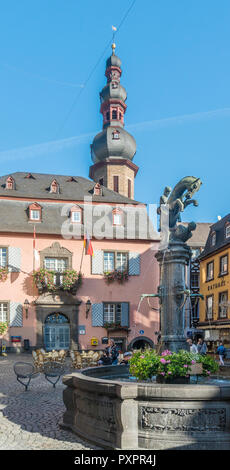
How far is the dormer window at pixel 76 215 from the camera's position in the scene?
98.6 ft

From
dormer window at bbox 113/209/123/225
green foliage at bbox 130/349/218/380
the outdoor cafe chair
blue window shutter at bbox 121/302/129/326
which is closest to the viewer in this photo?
green foliage at bbox 130/349/218/380

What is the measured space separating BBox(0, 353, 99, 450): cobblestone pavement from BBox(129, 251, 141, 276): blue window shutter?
619 inches

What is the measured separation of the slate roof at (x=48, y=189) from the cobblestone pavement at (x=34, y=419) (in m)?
18.4

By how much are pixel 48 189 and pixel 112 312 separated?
33.1ft

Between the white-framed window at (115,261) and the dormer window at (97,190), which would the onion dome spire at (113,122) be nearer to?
the dormer window at (97,190)

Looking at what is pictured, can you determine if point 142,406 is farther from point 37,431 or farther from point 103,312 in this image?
point 103,312

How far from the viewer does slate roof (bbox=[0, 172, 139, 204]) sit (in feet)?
101

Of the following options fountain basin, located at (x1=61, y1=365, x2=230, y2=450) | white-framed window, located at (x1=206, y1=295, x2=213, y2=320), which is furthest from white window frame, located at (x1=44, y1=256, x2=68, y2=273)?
fountain basin, located at (x1=61, y1=365, x2=230, y2=450)

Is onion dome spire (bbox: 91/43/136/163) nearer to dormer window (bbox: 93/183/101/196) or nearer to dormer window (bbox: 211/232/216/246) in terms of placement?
dormer window (bbox: 93/183/101/196)

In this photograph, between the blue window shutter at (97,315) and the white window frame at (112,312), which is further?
the white window frame at (112,312)

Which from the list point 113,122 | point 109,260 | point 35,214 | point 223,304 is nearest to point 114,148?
point 113,122

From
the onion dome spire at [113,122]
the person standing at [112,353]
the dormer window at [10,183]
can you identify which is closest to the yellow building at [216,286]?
the onion dome spire at [113,122]

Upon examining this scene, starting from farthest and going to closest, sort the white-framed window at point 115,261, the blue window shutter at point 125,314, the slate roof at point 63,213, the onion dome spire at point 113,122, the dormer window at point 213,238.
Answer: the onion dome spire at point 113,122
the dormer window at point 213,238
the white-framed window at point 115,261
the slate roof at point 63,213
the blue window shutter at point 125,314
